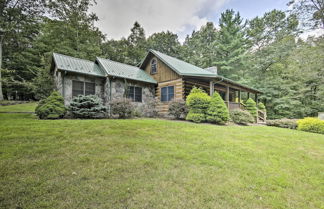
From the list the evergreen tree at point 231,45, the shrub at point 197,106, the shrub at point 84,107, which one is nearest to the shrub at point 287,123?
the shrub at point 197,106

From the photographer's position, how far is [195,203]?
2219 mm

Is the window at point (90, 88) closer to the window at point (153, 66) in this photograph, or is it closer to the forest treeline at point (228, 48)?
the window at point (153, 66)

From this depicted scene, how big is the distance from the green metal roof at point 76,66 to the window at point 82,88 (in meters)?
0.82

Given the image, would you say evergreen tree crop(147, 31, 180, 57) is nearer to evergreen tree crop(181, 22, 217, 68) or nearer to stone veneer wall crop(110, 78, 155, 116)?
evergreen tree crop(181, 22, 217, 68)

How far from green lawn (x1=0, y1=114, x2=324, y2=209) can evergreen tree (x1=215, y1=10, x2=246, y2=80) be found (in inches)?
788

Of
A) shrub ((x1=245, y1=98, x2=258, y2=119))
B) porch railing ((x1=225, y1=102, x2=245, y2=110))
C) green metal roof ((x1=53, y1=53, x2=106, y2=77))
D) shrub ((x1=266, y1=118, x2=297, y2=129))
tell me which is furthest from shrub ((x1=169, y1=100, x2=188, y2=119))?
shrub ((x1=245, y1=98, x2=258, y2=119))

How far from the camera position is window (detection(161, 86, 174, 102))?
12.3 meters

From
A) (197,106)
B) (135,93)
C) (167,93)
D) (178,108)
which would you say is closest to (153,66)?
(167,93)

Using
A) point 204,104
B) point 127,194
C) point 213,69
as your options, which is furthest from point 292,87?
point 127,194

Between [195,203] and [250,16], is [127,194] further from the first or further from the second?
[250,16]

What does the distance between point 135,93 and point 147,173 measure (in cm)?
981

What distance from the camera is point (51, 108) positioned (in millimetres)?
7781

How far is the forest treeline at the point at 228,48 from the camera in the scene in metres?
16.8

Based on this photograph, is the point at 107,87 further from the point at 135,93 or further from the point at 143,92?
the point at 143,92
